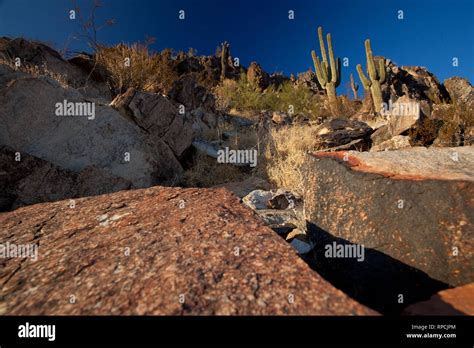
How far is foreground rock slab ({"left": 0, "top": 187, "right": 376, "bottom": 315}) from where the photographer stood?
132 cm

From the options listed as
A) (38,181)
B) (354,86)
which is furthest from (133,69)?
(354,86)

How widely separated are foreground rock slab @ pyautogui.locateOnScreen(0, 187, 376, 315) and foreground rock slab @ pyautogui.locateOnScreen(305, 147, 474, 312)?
842mm

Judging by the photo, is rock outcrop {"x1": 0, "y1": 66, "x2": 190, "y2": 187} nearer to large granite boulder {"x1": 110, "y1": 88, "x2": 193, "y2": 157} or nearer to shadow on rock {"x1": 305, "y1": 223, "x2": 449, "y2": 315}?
large granite boulder {"x1": 110, "y1": 88, "x2": 193, "y2": 157}

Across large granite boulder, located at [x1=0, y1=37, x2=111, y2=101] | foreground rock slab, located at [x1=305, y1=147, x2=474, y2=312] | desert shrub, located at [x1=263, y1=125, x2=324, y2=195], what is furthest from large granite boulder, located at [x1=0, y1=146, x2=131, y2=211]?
large granite boulder, located at [x1=0, y1=37, x2=111, y2=101]

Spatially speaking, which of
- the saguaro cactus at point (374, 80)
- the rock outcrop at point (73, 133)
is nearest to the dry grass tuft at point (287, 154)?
the rock outcrop at point (73, 133)

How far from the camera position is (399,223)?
226 centimetres

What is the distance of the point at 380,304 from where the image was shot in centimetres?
212

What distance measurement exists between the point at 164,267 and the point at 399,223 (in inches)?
63.5

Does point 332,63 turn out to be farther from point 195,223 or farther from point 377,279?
point 195,223

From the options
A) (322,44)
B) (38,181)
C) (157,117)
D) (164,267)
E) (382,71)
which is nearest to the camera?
(164,267)

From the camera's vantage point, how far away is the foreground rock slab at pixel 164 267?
132 cm

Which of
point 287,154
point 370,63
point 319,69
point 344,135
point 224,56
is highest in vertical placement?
point 224,56

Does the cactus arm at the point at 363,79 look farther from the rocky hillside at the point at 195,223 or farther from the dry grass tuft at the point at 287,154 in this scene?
the rocky hillside at the point at 195,223

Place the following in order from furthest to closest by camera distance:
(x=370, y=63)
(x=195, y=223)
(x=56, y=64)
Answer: (x=370, y=63) < (x=56, y=64) < (x=195, y=223)
